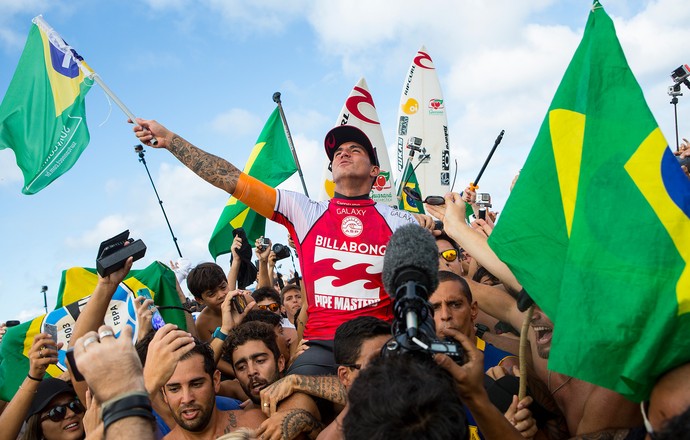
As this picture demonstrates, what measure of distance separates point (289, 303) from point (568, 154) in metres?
5.15

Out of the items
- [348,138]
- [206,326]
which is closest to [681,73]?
[348,138]

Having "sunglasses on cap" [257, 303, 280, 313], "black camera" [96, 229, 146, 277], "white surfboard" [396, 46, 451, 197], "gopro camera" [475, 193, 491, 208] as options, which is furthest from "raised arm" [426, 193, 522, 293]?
"white surfboard" [396, 46, 451, 197]

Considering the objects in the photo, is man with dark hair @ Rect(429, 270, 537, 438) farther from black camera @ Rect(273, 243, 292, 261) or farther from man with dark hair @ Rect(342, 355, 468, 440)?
black camera @ Rect(273, 243, 292, 261)

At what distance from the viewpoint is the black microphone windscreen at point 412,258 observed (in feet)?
6.57

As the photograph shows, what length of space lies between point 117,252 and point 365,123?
5526 millimetres

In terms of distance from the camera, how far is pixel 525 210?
2646 mm

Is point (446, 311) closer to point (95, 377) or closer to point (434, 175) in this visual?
point (95, 377)

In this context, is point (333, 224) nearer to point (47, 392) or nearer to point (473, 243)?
point (473, 243)

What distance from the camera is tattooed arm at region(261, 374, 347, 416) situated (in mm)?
3166

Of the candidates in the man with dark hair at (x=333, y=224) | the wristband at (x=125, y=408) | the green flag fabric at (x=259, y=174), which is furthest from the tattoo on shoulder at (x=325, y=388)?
the green flag fabric at (x=259, y=174)

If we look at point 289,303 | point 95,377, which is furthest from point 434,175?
point 95,377

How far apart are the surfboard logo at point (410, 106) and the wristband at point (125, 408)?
35.9 feet

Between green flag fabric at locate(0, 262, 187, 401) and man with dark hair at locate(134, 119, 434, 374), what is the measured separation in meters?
1.38

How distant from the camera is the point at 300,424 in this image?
3023 mm
